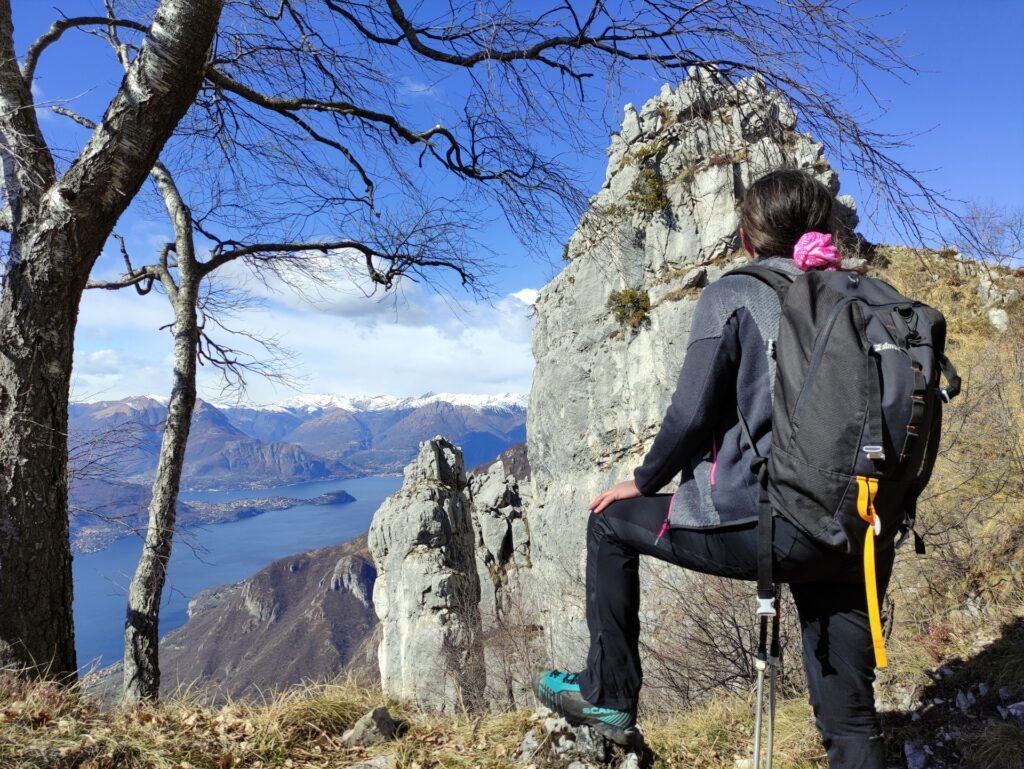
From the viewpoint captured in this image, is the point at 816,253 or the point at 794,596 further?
the point at 794,596

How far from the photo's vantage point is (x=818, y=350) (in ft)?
4.79

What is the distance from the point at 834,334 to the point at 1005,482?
215 inches

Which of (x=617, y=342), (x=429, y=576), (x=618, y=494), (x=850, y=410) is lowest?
(x=429, y=576)

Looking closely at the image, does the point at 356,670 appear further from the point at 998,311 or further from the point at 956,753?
the point at 998,311

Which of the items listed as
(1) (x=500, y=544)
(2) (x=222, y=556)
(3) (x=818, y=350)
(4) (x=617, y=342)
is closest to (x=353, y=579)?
(2) (x=222, y=556)

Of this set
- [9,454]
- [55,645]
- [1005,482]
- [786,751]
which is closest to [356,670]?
[55,645]

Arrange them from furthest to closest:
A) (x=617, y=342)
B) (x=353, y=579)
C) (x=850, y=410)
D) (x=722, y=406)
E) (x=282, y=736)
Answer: (x=353, y=579), (x=617, y=342), (x=282, y=736), (x=722, y=406), (x=850, y=410)

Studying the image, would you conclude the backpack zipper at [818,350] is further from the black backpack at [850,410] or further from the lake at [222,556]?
the lake at [222,556]

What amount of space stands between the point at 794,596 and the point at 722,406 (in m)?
0.66

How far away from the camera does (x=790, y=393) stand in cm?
148

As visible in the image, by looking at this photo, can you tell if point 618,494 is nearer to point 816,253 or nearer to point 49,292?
point 816,253

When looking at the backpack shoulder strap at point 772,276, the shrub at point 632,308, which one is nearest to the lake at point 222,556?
the shrub at point 632,308

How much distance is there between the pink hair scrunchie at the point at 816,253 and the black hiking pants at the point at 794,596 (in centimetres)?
73

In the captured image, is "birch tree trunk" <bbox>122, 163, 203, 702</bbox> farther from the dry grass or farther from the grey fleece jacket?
the grey fleece jacket
